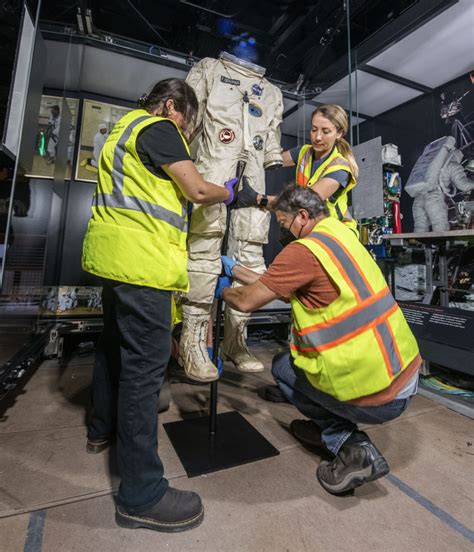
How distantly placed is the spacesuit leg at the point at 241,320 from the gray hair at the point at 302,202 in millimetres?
696

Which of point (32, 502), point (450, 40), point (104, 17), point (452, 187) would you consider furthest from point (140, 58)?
point (452, 187)

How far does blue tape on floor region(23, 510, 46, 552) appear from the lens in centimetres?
93

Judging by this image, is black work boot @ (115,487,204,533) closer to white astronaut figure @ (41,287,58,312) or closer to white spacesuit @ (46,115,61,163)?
white astronaut figure @ (41,287,58,312)

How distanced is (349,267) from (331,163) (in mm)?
985

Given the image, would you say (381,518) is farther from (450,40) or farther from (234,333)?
(450,40)

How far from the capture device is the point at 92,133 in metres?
3.28

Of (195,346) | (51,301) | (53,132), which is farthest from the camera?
(51,301)

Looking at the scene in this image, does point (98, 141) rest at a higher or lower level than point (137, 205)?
higher

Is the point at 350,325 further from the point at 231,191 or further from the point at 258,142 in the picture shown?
the point at 258,142

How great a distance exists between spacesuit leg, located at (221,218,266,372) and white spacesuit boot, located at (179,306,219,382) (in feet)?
1.29

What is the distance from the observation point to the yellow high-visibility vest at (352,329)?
1.14 metres

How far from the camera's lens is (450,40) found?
258 cm

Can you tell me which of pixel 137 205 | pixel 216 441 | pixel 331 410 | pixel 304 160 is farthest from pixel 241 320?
pixel 137 205

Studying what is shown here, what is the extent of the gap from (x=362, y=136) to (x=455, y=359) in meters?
3.06
